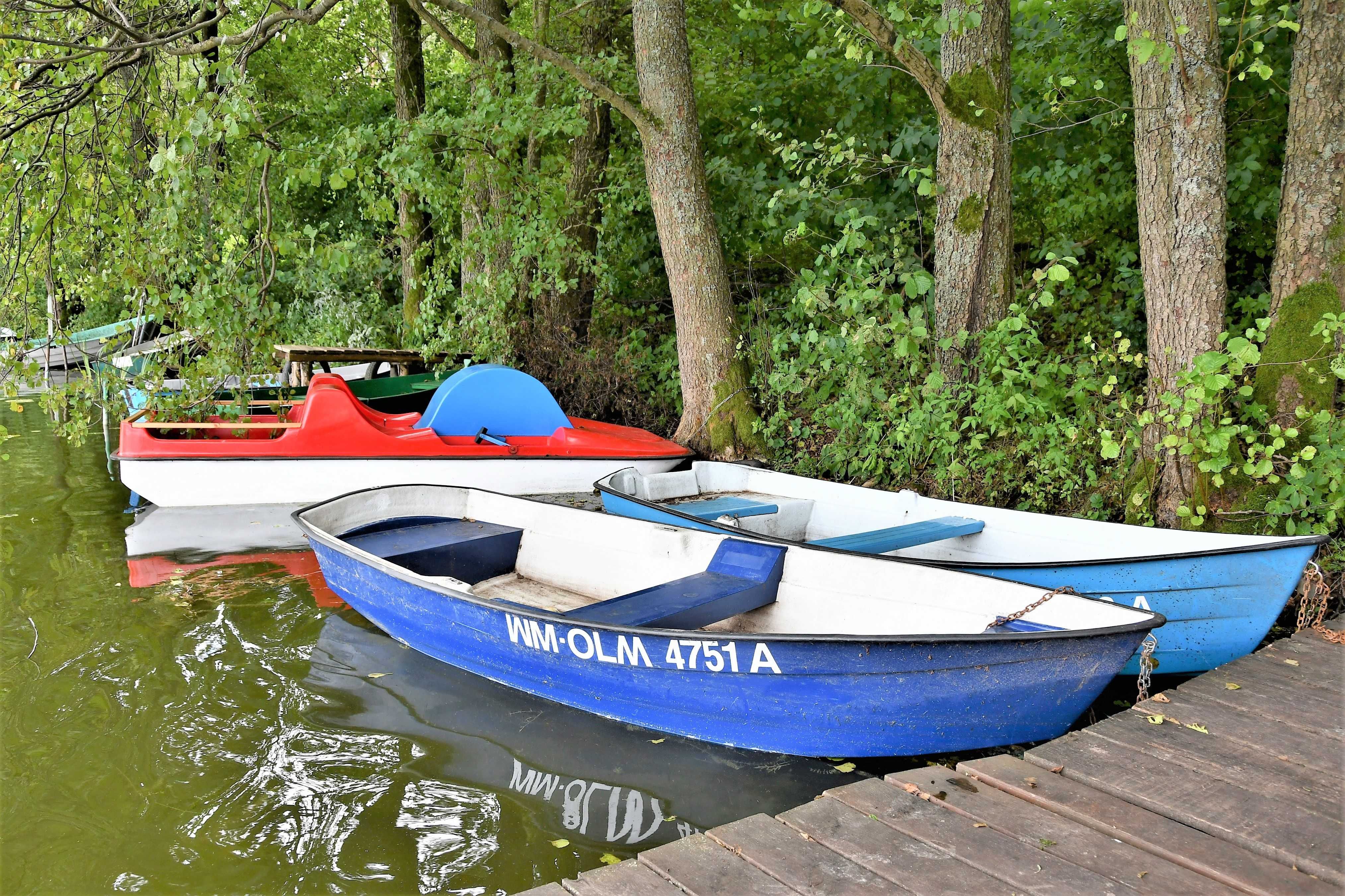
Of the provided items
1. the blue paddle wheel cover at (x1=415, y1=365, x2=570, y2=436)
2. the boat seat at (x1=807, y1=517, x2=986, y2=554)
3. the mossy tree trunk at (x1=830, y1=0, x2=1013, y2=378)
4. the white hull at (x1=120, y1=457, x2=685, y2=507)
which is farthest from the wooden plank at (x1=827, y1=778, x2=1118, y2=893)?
the blue paddle wheel cover at (x1=415, y1=365, x2=570, y2=436)

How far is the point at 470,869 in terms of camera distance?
3754 millimetres

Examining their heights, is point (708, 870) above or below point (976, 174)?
below

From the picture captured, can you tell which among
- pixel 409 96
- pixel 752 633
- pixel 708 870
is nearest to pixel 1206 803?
pixel 708 870

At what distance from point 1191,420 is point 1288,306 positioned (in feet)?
3.61

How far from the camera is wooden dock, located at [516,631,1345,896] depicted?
289 centimetres

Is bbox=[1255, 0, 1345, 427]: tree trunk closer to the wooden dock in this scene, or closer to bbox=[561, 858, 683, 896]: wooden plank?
the wooden dock

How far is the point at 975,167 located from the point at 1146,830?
5.73 m

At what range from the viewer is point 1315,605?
16.5 ft

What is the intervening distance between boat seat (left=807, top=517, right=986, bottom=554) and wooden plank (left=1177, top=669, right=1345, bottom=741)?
1.79 m

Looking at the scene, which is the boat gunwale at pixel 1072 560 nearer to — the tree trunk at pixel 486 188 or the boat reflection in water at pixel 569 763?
the boat reflection in water at pixel 569 763

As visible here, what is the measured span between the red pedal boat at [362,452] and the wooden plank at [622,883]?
5968 mm

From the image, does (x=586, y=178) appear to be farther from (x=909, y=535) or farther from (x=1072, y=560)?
(x=1072, y=560)

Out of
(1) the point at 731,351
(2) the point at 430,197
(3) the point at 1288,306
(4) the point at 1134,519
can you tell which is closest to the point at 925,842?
(4) the point at 1134,519

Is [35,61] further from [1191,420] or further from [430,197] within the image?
[1191,420]
